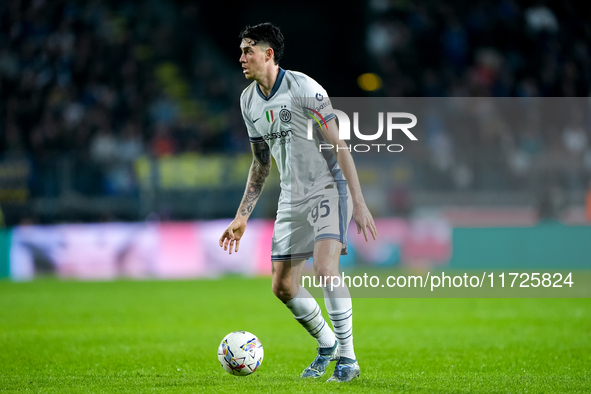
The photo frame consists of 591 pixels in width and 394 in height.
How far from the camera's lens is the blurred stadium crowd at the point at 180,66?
18234mm

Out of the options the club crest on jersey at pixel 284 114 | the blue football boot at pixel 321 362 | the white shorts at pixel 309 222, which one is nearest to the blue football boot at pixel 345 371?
the blue football boot at pixel 321 362

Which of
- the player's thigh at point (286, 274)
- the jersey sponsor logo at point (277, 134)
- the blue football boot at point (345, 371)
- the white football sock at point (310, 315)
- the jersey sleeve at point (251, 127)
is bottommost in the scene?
the blue football boot at point (345, 371)

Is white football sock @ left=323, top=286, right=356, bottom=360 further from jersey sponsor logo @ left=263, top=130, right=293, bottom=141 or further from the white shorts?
jersey sponsor logo @ left=263, top=130, right=293, bottom=141

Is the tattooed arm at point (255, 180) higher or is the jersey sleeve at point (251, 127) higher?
the jersey sleeve at point (251, 127)

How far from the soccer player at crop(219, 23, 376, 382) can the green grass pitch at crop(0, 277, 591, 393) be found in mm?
473

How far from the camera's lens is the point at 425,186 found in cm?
1473

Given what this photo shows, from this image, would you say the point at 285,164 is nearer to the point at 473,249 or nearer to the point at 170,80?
the point at 473,249

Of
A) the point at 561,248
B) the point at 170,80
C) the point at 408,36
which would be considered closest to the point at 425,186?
the point at 561,248

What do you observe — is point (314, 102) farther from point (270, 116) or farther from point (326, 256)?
point (326, 256)

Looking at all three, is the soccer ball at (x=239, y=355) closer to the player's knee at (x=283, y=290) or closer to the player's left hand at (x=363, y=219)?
the player's knee at (x=283, y=290)

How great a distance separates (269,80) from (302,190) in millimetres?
864

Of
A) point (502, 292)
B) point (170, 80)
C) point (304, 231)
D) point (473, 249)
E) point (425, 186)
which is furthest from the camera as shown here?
point (170, 80)

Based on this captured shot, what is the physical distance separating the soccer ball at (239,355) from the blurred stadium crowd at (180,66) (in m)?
12.2

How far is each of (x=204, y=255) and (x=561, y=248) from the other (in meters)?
7.25
